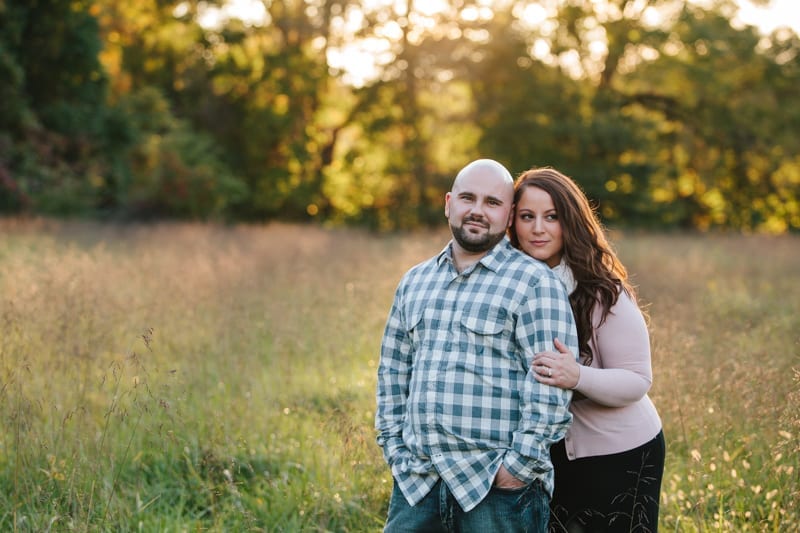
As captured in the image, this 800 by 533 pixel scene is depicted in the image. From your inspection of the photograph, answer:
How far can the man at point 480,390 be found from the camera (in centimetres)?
253

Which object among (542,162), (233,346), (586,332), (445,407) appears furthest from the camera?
(542,162)

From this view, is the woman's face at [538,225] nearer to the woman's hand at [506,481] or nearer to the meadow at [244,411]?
the woman's hand at [506,481]

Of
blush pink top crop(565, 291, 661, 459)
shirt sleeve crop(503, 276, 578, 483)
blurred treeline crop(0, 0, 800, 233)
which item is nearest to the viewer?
shirt sleeve crop(503, 276, 578, 483)

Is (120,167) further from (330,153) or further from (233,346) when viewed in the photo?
(233,346)

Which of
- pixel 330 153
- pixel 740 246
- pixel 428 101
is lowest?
pixel 740 246

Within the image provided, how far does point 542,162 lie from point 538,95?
213 centimetres

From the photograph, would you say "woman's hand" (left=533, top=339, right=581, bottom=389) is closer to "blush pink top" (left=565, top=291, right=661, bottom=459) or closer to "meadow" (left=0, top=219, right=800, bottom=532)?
"blush pink top" (left=565, top=291, right=661, bottom=459)

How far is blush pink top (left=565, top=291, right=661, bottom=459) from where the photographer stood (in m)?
2.73

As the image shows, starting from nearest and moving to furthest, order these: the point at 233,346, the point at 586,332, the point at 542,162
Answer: the point at 586,332 → the point at 233,346 → the point at 542,162

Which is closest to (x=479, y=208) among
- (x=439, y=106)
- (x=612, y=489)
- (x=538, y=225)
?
(x=538, y=225)

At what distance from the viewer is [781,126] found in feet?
80.3

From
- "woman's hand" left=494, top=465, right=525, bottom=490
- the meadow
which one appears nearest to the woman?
"woman's hand" left=494, top=465, right=525, bottom=490

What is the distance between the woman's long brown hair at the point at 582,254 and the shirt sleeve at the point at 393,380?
58 cm

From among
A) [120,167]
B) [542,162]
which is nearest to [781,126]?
[542,162]
